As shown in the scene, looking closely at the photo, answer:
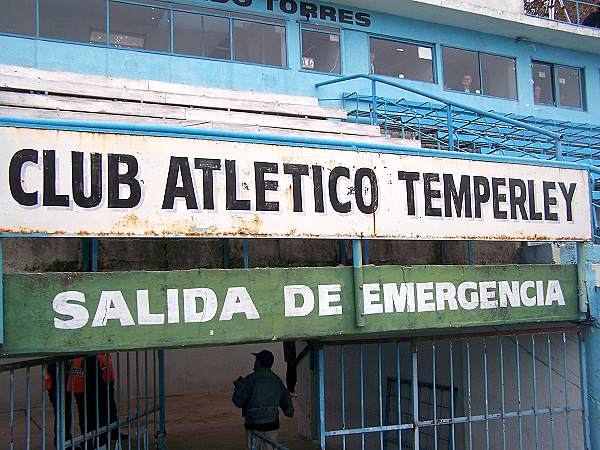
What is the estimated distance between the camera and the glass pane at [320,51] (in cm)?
1359

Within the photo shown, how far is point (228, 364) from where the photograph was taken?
43.6 feet

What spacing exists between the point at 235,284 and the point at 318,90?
9.27 m

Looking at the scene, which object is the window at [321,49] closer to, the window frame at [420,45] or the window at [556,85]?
the window frame at [420,45]

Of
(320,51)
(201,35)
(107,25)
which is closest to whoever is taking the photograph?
(107,25)

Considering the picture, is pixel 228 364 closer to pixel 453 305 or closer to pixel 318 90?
pixel 318 90

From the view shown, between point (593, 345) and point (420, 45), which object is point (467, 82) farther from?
point (593, 345)

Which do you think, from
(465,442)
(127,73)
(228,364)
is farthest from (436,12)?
(465,442)

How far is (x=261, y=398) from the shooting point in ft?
24.0

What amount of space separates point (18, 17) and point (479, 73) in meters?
10.3

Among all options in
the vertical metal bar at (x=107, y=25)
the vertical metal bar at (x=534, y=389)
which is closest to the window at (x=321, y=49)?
the vertical metal bar at (x=107, y=25)

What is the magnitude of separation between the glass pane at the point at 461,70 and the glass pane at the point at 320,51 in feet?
9.76

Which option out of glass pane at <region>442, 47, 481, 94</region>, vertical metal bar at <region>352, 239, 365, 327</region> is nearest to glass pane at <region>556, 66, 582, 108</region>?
glass pane at <region>442, 47, 481, 94</region>

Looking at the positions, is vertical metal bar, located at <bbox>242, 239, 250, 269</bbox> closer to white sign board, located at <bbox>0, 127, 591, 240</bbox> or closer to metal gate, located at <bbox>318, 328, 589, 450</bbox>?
white sign board, located at <bbox>0, 127, 591, 240</bbox>

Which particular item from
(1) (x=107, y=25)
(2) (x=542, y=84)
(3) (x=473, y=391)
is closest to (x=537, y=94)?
(2) (x=542, y=84)
